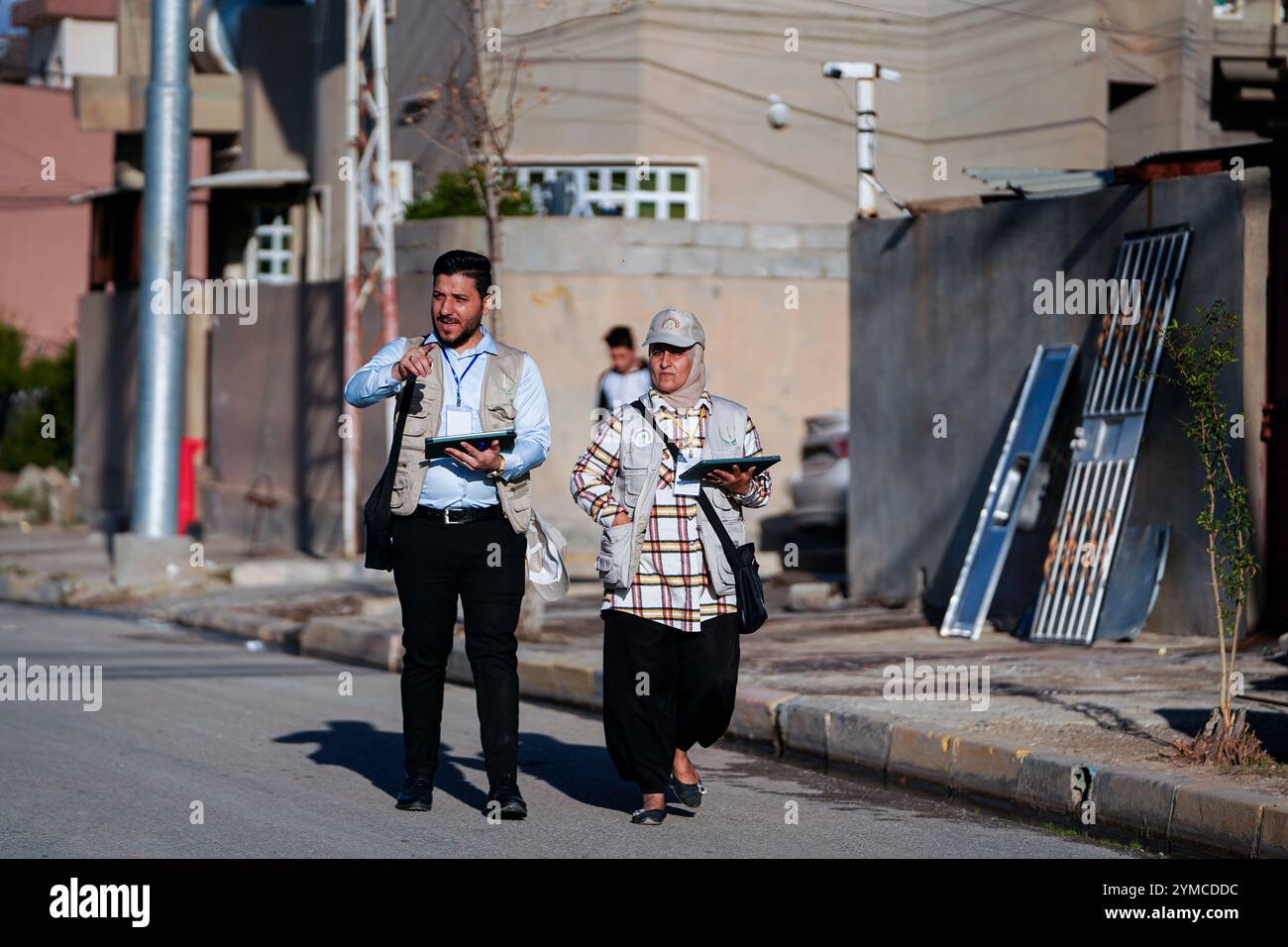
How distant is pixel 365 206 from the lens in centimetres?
1781

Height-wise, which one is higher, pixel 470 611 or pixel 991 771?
pixel 470 611

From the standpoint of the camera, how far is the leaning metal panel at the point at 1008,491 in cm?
1199

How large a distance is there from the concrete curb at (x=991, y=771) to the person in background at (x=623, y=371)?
2.64 m

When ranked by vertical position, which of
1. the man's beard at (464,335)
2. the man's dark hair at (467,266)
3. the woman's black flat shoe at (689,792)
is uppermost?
the man's dark hair at (467,266)

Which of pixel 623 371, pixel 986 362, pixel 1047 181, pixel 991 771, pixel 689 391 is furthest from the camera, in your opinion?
pixel 623 371

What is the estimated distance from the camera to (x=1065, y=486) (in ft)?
39.7

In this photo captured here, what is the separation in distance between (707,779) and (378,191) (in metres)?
10.3

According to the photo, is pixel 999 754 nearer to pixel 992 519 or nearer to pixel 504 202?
pixel 992 519

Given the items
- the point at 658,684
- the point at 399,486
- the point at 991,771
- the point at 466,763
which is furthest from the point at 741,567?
the point at 466,763

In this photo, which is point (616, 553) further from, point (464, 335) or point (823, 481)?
point (823, 481)

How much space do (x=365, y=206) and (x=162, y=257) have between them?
7.34ft

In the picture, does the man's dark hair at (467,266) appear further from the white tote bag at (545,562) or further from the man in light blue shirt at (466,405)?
the white tote bag at (545,562)

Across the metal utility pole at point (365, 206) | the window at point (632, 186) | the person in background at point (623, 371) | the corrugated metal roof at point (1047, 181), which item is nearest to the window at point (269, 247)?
the window at point (632, 186)

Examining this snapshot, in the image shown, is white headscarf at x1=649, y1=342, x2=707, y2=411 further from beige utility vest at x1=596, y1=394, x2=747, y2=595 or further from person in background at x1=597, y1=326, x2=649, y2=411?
person in background at x1=597, y1=326, x2=649, y2=411
